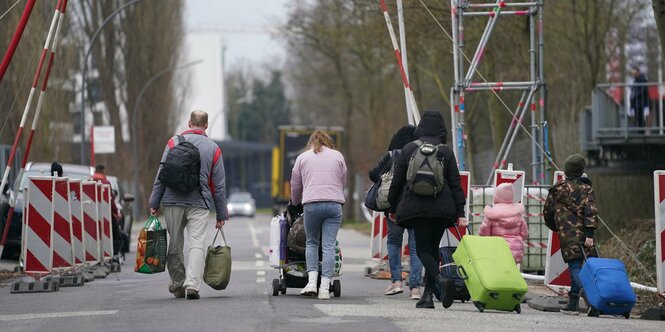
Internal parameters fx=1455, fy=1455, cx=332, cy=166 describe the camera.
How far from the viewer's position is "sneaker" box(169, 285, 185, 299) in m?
14.1

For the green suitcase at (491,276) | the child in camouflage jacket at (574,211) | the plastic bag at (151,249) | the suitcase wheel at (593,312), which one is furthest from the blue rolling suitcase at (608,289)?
the plastic bag at (151,249)

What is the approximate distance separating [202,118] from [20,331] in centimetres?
372

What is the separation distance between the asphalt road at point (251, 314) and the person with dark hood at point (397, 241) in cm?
29

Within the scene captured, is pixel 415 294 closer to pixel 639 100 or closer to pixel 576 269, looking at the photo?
pixel 576 269

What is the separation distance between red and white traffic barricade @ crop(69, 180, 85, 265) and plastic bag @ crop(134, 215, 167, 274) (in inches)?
185

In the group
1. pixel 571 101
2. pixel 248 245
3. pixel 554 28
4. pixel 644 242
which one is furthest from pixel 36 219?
pixel 571 101

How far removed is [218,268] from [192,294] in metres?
0.40

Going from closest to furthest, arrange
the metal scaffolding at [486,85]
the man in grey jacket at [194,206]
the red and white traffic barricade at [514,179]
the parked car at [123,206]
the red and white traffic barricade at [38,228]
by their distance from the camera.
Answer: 1. the man in grey jacket at [194,206]
2. the red and white traffic barricade at [38,228]
3. the red and white traffic barricade at [514,179]
4. the metal scaffolding at [486,85]
5. the parked car at [123,206]

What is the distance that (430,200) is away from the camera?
1264cm

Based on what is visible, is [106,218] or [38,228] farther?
[106,218]

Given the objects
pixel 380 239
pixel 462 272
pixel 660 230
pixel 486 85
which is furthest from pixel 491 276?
pixel 486 85

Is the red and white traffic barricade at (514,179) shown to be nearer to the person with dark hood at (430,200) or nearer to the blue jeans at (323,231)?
the blue jeans at (323,231)

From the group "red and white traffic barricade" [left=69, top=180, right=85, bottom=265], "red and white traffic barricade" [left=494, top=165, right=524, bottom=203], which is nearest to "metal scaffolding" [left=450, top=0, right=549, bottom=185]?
"red and white traffic barricade" [left=494, top=165, right=524, bottom=203]

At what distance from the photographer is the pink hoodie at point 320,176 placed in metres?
13.8
